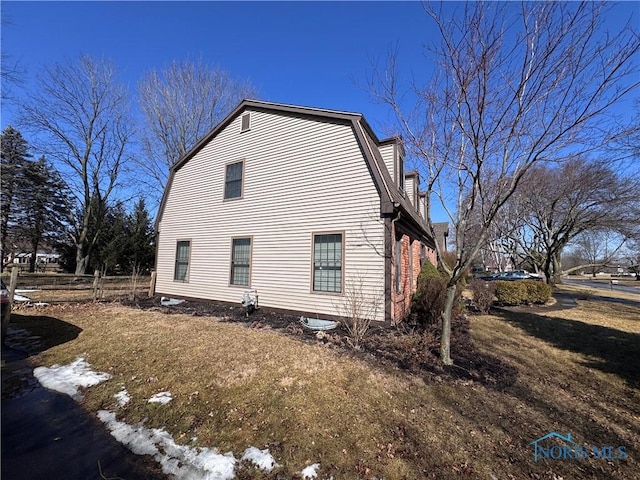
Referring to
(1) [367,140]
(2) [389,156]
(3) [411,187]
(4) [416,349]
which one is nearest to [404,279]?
(4) [416,349]

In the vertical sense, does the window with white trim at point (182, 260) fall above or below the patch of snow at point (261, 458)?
above

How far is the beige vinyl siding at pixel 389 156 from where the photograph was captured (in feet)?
31.1

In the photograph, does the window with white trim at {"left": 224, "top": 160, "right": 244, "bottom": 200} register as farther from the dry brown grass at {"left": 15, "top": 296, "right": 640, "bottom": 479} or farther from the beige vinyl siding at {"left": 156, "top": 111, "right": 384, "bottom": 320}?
the dry brown grass at {"left": 15, "top": 296, "right": 640, "bottom": 479}

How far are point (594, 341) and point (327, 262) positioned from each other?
704 cm

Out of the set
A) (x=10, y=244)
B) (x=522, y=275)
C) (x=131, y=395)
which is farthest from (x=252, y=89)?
(x=522, y=275)

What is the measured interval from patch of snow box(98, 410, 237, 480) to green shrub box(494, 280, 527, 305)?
43.7ft

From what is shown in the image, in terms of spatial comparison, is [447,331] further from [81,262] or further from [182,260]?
[81,262]

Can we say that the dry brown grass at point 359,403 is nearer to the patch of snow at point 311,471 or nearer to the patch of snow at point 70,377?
the patch of snow at point 311,471

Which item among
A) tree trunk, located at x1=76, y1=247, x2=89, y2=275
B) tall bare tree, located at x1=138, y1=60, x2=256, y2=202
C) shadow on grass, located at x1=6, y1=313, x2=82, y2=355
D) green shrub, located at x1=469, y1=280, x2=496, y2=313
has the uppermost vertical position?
tall bare tree, located at x1=138, y1=60, x2=256, y2=202

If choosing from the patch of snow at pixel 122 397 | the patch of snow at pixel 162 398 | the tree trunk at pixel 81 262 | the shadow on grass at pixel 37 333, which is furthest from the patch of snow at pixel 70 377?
the tree trunk at pixel 81 262

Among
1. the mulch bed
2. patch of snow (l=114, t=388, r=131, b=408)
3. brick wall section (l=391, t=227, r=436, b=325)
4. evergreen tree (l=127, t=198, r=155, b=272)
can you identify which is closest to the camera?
patch of snow (l=114, t=388, r=131, b=408)

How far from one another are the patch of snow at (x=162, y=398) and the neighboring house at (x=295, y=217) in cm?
473

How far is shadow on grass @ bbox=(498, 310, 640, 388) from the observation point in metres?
5.53

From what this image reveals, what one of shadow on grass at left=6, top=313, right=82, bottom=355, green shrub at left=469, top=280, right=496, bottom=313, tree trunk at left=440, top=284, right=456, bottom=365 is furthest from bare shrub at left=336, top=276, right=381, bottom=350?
shadow on grass at left=6, top=313, right=82, bottom=355
